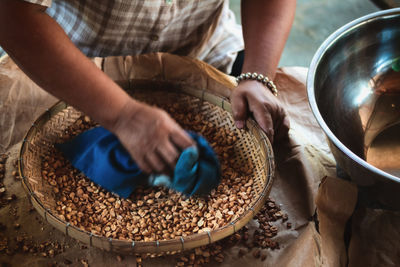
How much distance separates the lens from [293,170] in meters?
1.08

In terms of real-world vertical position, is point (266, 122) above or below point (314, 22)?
above

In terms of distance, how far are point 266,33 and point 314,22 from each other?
1.32 metres

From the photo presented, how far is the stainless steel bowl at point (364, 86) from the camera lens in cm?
104

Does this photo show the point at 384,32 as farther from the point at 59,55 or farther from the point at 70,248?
the point at 70,248

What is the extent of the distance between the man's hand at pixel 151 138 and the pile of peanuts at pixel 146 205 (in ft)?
0.50

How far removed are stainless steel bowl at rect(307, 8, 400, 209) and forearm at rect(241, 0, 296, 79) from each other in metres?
0.15

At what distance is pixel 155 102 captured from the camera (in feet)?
3.91

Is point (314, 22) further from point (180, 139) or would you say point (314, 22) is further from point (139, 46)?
point (180, 139)

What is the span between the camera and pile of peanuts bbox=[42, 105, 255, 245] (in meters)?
0.92

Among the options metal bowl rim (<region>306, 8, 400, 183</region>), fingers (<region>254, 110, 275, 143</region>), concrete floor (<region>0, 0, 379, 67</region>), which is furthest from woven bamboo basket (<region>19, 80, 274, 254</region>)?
concrete floor (<region>0, 0, 379, 67</region>)

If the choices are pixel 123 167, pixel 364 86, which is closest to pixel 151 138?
pixel 123 167

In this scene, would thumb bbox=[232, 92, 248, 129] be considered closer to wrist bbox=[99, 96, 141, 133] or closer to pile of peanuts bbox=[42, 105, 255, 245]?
pile of peanuts bbox=[42, 105, 255, 245]

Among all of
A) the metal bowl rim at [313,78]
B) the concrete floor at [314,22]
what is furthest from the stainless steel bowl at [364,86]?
the concrete floor at [314,22]

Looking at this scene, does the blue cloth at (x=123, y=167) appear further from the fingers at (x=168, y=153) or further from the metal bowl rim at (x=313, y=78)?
the metal bowl rim at (x=313, y=78)
